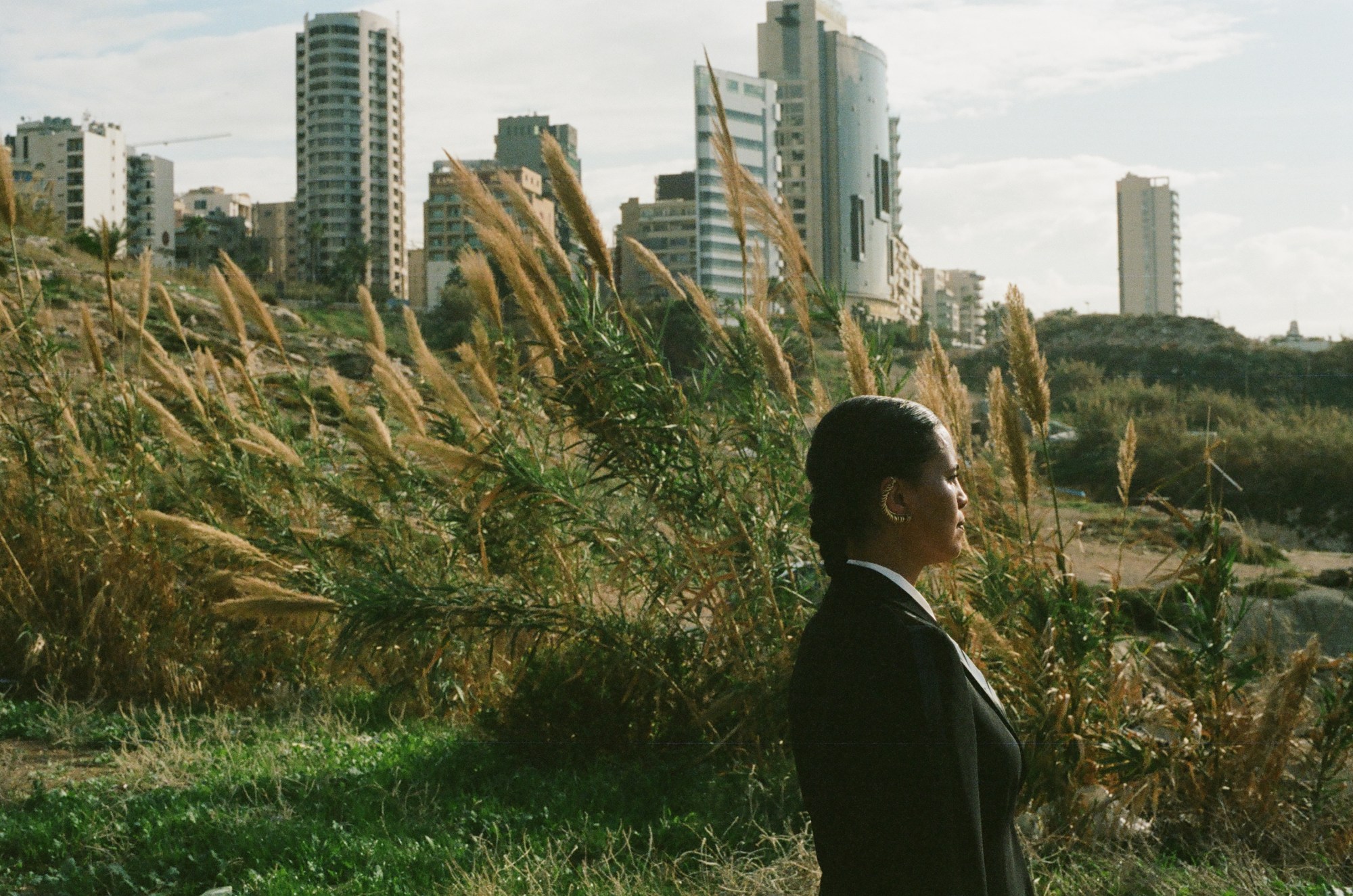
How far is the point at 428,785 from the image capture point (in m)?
4.55

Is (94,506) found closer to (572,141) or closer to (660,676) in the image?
(660,676)

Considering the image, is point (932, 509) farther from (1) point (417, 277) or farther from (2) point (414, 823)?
(1) point (417, 277)

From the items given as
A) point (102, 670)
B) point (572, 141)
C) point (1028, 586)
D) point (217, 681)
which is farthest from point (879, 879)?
point (572, 141)

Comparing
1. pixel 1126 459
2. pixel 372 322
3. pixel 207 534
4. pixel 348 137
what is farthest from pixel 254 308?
pixel 348 137

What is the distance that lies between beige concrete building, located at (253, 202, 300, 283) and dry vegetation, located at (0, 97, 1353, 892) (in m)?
119

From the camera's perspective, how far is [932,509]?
1.90 m

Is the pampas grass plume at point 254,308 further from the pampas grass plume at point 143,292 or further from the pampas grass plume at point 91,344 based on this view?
the pampas grass plume at point 91,344

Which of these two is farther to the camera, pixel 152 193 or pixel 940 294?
pixel 940 294

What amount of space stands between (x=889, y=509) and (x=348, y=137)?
128731mm

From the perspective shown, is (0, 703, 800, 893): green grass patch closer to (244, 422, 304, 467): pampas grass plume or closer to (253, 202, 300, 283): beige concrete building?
(244, 422, 304, 467): pampas grass plume

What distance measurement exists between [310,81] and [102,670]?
127690 mm

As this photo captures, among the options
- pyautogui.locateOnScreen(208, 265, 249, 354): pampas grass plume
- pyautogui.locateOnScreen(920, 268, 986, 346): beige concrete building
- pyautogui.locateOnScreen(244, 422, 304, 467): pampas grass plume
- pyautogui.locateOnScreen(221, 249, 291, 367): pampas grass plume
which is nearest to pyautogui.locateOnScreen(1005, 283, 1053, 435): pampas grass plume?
pyautogui.locateOnScreen(244, 422, 304, 467): pampas grass plume

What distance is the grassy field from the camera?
356 centimetres

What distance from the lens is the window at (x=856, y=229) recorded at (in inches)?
3497
